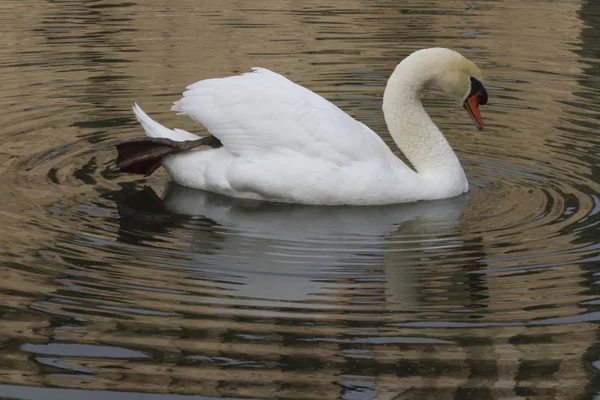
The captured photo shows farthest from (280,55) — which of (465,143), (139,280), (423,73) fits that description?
(139,280)

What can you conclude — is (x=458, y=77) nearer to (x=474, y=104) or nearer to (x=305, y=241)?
(x=474, y=104)

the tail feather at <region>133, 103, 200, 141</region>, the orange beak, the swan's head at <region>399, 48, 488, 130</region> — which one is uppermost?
the swan's head at <region>399, 48, 488, 130</region>

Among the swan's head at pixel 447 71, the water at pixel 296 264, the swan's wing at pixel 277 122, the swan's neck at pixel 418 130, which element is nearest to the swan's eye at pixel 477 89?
the swan's head at pixel 447 71

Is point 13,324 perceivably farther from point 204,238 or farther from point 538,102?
point 538,102

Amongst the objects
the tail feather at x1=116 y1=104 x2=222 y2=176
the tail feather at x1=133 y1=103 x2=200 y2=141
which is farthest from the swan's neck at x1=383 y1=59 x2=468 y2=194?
the tail feather at x1=133 y1=103 x2=200 y2=141

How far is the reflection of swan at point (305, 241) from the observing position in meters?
6.55

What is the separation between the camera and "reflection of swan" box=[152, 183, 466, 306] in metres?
6.55

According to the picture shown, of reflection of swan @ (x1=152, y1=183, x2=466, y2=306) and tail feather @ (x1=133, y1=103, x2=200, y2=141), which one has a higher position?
tail feather @ (x1=133, y1=103, x2=200, y2=141)

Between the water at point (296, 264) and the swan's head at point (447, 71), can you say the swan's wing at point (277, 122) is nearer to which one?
the water at point (296, 264)

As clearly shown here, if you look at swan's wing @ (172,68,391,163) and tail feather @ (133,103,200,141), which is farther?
tail feather @ (133,103,200,141)

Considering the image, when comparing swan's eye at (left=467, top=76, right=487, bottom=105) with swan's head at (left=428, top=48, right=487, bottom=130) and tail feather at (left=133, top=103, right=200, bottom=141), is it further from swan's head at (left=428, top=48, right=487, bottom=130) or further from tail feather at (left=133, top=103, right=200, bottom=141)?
tail feather at (left=133, top=103, right=200, bottom=141)

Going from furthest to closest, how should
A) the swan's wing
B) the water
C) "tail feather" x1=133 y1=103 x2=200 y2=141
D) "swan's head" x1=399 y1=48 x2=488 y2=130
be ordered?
"tail feather" x1=133 y1=103 x2=200 y2=141, "swan's head" x1=399 y1=48 x2=488 y2=130, the swan's wing, the water

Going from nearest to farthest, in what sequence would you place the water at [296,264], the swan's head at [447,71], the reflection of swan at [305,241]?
1. the water at [296,264]
2. the reflection of swan at [305,241]
3. the swan's head at [447,71]

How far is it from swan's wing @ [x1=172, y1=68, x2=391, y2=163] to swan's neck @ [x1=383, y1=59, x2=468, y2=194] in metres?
0.32
